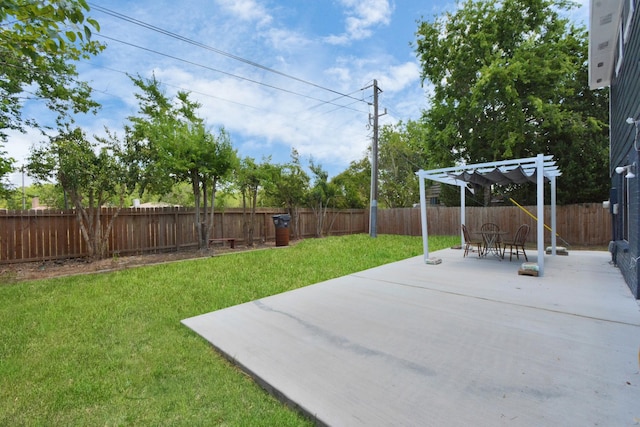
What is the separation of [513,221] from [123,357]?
1326 cm

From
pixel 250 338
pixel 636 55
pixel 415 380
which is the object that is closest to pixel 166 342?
pixel 250 338

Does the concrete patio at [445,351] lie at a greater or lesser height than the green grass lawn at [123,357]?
greater

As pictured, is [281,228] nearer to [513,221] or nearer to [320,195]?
[320,195]

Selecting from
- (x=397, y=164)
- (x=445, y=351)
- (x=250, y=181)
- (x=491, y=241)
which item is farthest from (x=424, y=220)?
(x=397, y=164)

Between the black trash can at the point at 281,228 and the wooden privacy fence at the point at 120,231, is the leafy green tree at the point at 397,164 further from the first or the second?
the black trash can at the point at 281,228

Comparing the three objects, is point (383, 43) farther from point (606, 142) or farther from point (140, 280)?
point (140, 280)

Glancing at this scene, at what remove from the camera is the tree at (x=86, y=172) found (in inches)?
246

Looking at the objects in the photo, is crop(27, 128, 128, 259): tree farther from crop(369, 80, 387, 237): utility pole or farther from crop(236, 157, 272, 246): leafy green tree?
crop(369, 80, 387, 237): utility pole

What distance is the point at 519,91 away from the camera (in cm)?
1215

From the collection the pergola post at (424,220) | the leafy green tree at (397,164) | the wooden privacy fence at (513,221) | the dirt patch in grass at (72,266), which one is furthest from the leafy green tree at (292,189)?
the leafy green tree at (397,164)

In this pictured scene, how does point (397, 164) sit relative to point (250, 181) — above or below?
above

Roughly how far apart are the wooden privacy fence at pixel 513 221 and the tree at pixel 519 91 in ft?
4.06

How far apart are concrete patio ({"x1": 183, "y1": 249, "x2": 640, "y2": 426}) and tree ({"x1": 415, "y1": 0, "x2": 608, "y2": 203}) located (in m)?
9.02

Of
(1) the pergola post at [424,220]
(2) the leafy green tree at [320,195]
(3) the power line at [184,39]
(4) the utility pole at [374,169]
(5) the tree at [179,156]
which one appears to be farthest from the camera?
(2) the leafy green tree at [320,195]
